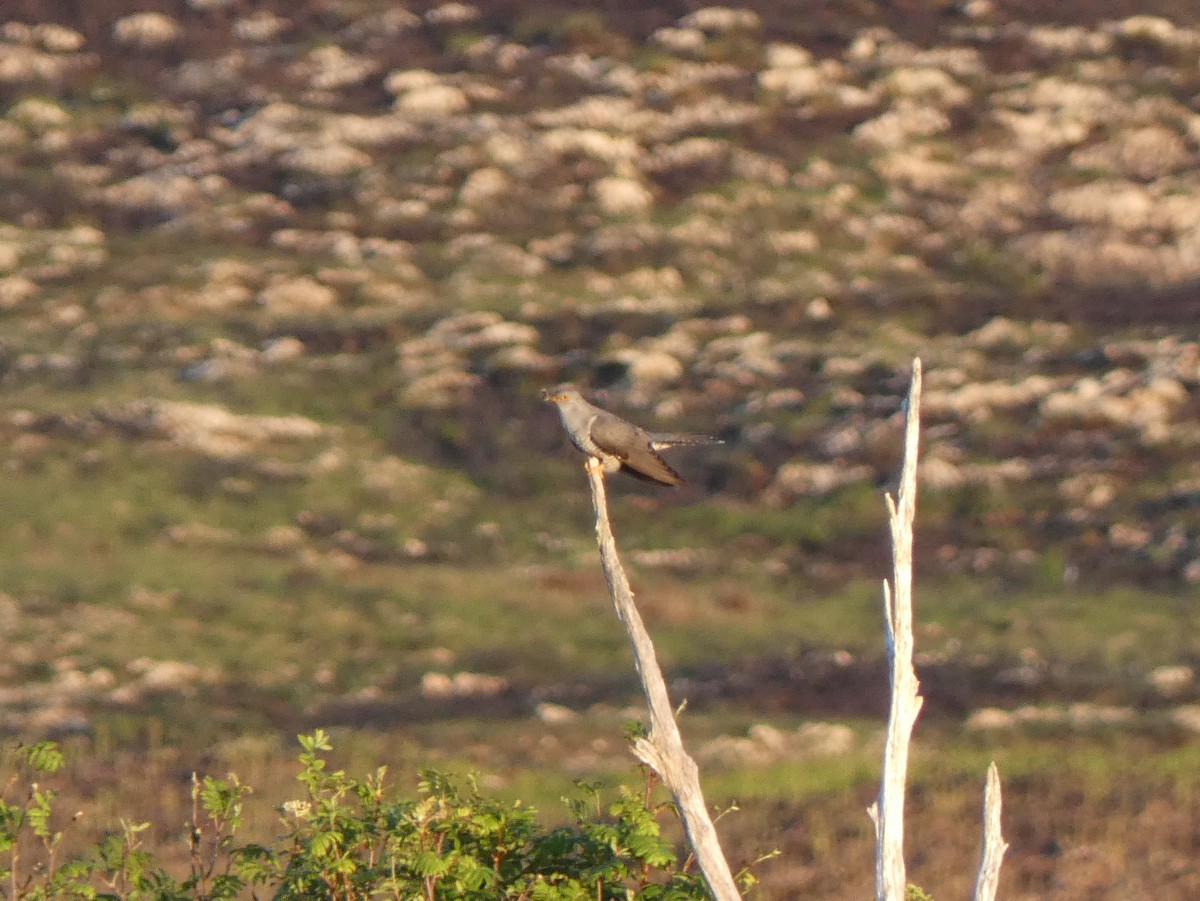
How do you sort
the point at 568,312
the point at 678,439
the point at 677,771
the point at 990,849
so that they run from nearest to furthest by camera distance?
the point at 990,849, the point at 677,771, the point at 678,439, the point at 568,312

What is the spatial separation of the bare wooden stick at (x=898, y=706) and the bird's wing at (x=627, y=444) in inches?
196

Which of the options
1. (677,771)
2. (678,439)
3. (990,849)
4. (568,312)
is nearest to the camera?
(990,849)

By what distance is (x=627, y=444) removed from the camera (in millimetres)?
14773

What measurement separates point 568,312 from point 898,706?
37.2 meters

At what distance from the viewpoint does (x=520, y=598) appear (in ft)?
108

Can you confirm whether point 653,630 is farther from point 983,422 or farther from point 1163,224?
point 1163,224

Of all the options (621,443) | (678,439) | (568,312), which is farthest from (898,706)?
(568,312)

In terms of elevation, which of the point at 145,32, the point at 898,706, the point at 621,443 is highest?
the point at 898,706

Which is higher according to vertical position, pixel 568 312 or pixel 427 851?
pixel 427 851

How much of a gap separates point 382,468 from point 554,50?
23736mm

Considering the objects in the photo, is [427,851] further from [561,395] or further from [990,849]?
[561,395]

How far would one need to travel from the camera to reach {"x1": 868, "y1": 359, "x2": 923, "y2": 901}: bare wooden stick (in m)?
9.56

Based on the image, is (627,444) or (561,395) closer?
(627,444)

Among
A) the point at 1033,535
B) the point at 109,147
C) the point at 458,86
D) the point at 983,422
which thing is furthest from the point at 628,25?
the point at 1033,535
